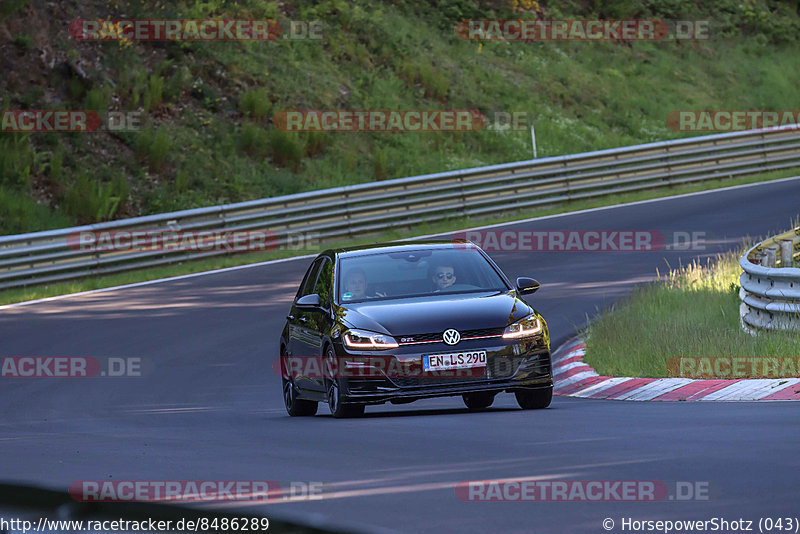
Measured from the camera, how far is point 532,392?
11508 millimetres

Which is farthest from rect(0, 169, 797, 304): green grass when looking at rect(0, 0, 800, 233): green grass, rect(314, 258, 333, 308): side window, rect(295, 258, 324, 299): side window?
rect(314, 258, 333, 308): side window

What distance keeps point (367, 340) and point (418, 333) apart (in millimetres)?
419

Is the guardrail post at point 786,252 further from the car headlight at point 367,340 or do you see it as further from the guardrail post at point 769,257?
the car headlight at point 367,340

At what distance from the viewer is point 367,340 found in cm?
1109

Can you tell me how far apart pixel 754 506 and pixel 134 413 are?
25.5 ft

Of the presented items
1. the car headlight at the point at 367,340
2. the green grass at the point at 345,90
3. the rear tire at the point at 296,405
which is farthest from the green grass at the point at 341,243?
the car headlight at the point at 367,340

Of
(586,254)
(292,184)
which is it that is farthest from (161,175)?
(586,254)

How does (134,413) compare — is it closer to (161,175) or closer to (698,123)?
(161,175)

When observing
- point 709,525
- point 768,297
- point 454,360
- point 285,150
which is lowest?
point 709,525

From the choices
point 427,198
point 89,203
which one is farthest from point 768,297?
point 89,203

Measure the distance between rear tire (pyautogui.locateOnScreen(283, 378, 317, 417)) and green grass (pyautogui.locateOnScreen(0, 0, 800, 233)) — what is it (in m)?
15.3

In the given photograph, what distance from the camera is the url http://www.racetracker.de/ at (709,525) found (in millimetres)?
5918

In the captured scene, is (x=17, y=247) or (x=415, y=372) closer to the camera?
(x=415, y=372)

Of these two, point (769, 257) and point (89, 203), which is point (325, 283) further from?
point (89, 203)
